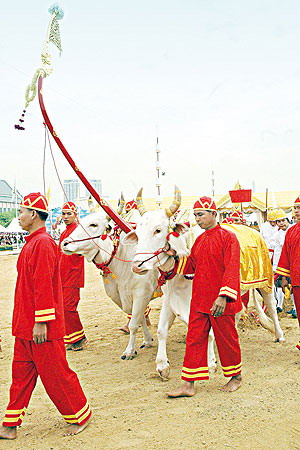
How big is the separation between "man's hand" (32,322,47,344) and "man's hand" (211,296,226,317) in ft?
4.86

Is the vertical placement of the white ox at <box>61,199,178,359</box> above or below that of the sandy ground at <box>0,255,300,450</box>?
above

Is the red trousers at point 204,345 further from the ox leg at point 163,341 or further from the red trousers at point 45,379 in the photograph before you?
the red trousers at point 45,379

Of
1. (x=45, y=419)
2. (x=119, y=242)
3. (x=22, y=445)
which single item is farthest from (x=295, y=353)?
(x=22, y=445)

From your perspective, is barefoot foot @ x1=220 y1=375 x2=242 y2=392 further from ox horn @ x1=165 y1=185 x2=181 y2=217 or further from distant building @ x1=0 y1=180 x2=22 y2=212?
distant building @ x1=0 y1=180 x2=22 y2=212

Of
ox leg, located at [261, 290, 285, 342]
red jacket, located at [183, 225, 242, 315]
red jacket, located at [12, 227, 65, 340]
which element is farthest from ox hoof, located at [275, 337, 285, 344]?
red jacket, located at [12, 227, 65, 340]

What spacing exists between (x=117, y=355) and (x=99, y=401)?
1564 millimetres

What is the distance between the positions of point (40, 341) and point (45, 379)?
0.31 metres

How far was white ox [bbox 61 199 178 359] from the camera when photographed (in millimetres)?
5621

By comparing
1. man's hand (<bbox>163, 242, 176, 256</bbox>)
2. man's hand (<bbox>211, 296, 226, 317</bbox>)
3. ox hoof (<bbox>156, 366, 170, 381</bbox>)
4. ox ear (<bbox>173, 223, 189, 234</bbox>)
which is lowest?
ox hoof (<bbox>156, 366, 170, 381</bbox>)

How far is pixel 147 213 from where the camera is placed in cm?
464

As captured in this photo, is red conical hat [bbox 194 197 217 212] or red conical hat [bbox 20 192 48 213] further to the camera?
red conical hat [bbox 194 197 217 212]

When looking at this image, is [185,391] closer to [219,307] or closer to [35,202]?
[219,307]

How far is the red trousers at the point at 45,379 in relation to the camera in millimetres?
3334

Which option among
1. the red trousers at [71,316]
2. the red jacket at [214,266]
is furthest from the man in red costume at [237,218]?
the red jacket at [214,266]
